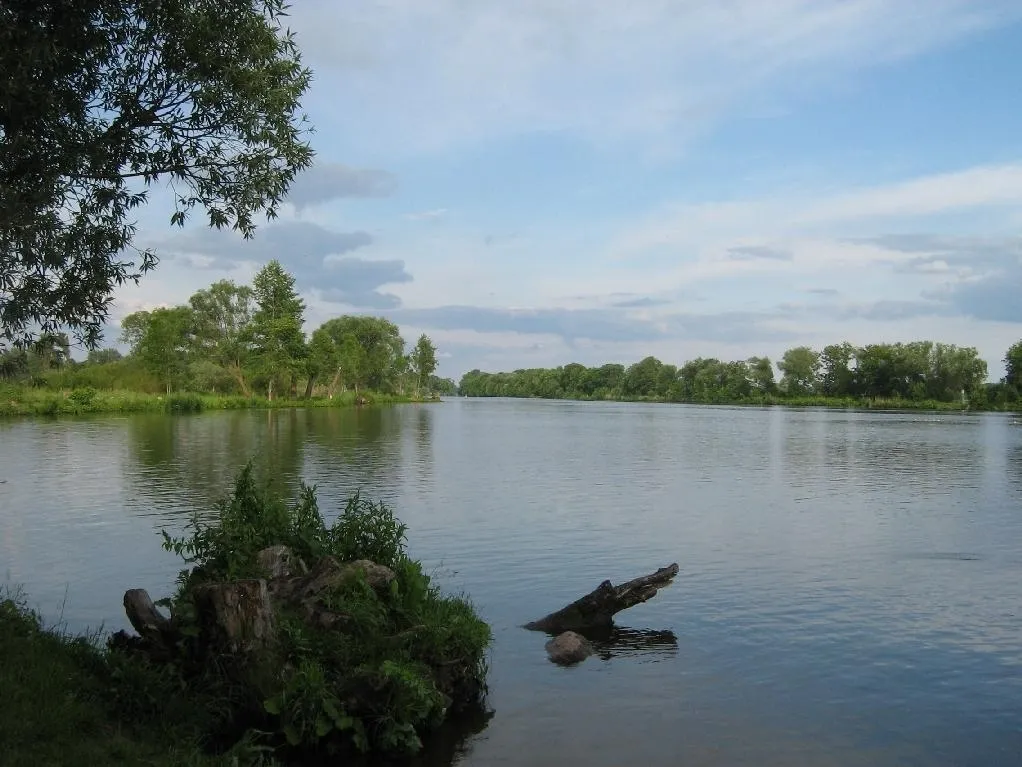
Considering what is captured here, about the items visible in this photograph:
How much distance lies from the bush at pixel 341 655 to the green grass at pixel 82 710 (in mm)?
709

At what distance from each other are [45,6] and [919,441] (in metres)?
69.4

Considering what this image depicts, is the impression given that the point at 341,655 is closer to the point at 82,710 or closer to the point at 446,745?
the point at 446,745

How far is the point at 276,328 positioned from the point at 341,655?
101m

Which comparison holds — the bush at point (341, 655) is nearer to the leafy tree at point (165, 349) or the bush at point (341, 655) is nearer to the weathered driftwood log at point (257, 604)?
the weathered driftwood log at point (257, 604)

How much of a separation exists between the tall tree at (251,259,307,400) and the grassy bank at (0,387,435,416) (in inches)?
209

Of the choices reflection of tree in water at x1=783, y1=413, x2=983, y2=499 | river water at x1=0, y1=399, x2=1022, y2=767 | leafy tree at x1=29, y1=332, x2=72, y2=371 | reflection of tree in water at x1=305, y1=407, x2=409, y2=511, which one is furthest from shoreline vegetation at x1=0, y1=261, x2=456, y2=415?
leafy tree at x1=29, y1=332, x2=72, y2=371

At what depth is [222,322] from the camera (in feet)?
409

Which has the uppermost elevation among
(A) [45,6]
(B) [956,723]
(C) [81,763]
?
(A) [45,6]

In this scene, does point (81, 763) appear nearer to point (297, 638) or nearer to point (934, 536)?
point (297, 638)

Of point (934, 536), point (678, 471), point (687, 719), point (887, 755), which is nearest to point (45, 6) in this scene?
point (687, 719)

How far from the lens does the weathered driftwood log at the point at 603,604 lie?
48.5ft

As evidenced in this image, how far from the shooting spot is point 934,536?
84.8 feet

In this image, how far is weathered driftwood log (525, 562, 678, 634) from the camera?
48.5 ft

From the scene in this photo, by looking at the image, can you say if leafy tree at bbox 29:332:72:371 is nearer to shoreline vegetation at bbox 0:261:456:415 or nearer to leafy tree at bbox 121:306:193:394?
shoreline vegetation at bbox 0:261:456:415
